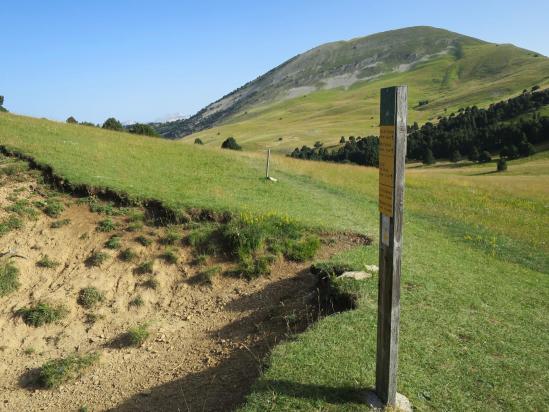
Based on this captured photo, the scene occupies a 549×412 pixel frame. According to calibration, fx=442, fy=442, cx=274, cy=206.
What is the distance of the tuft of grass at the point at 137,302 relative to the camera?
12148mm

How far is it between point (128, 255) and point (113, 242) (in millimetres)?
815

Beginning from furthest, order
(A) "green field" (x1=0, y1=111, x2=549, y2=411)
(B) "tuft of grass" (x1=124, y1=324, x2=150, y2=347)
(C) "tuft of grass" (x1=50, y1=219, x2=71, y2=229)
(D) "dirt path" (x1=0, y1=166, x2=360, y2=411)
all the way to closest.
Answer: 1. (C) "tuft of grass" (x1=50, y1=219, x2=71, y2=229)
2. (B) "tuft of grass" (x1=124, y1=324, x2=150, y2=347)
3. (D) "dirt path" (x1=0, y1=166, x2=360, y2=411)
4. (A) "green field" (x1=0, y1=111, x2=549, y2=411)

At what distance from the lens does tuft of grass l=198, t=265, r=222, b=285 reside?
12.5 metres

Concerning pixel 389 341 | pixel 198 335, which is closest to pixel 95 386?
pixel 198 335

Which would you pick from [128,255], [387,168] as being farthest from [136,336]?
[387,168]

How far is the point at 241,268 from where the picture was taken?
12633 millimetres

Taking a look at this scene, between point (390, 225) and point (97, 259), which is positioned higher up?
point (390, 225)

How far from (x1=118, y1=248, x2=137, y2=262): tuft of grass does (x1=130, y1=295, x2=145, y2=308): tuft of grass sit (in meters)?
1.46

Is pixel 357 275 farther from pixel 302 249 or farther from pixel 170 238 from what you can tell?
pixel 170 238

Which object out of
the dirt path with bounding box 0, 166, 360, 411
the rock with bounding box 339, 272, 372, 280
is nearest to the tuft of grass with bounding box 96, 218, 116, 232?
the dirt path with bounding box 0, 166, 360, 411

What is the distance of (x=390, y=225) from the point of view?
17.7ft

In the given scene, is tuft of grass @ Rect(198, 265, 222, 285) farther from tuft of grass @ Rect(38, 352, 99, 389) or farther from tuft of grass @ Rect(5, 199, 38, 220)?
tuft of grass @ Rect(5, 199, 38, 220)

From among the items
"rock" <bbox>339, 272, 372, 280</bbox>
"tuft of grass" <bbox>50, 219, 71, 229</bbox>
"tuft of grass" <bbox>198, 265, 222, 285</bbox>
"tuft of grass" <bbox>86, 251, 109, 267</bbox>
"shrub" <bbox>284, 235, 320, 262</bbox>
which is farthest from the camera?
"tuft of grass" <bbox>50, 219, 71, 229</bbox>

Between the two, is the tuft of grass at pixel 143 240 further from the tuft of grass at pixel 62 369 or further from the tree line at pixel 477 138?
the tree line at pixel 477 138
